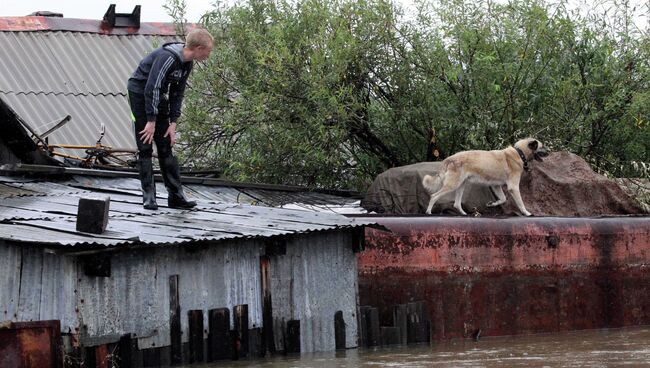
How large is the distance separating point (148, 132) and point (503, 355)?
13.6 feet

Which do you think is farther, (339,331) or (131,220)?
(339,331)

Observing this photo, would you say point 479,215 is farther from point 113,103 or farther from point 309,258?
point 113,103

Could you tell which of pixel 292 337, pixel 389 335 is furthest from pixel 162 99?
pixel 389 335

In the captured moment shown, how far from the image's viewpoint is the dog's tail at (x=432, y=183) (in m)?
16.0

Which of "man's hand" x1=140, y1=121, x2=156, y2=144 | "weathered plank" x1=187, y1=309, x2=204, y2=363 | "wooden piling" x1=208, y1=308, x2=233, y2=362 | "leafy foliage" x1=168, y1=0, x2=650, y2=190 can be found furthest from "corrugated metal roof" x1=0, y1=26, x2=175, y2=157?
"weathered plank" x1=187, y1=309, x2=204, y2=363

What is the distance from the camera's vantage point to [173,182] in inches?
508

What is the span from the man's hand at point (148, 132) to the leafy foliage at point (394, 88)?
17.4 ft

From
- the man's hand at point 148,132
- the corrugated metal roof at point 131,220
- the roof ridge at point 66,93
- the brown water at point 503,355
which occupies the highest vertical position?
the roof ridge at point 66,93

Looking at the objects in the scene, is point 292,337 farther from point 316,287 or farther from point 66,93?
point 66,93

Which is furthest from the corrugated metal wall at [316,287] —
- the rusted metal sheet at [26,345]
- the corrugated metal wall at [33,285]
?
the rusted metal sheet at [26,345]

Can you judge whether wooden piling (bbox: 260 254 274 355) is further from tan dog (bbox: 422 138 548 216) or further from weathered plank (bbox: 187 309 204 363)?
tan dog (bbox: 422 138 548 216)

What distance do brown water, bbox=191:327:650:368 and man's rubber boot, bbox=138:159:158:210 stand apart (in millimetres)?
1897

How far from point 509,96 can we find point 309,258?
20.5ft

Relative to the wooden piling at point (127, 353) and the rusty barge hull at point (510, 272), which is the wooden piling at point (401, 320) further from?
the wooden piling at point (127, 353)
